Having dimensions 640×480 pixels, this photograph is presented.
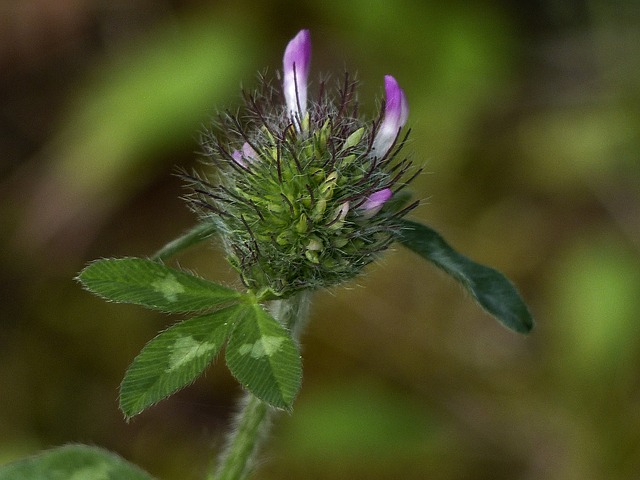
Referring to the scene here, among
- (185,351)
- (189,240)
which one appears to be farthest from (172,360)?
(189,240)

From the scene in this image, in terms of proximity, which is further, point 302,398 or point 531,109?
point 531,109

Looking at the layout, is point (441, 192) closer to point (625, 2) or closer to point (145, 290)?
point (625, 2)

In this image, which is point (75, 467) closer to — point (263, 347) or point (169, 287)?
point (169, 287)

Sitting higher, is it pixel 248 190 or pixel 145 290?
pixel 248 190

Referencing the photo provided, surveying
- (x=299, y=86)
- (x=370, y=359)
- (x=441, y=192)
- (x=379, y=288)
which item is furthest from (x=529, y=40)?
(x=299, y=86)

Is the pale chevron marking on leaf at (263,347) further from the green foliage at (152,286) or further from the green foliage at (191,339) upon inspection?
the green foliage at (152,286)

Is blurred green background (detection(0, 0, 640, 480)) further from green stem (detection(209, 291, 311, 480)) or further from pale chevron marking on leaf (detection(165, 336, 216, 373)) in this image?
pale chevron marking on leaf (detection(165, 336, 216, 373))

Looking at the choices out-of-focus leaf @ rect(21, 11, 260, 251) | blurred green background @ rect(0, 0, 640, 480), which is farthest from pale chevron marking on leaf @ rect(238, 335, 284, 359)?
out-of-focus leaf @ rect(21, 11, 260, 251)
